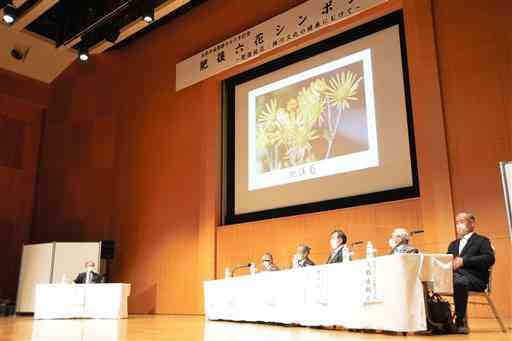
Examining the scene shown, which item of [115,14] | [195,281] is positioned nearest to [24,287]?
[195,281]

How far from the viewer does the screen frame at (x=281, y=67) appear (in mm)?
5801

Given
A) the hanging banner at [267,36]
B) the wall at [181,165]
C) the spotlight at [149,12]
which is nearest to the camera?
the wall at [181,165]

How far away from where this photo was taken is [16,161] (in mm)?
10102

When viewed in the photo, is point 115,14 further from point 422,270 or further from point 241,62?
point 422,270

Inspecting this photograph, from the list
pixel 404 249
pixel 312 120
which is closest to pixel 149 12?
pixel 312 120

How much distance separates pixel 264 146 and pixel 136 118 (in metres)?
3.08

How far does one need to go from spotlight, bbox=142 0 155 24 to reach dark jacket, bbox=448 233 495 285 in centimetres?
554

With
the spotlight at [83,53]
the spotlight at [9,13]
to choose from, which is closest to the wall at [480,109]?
the spotlight at [83,53]

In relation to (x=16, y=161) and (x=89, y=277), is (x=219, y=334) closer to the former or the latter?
(x=89, y=277)

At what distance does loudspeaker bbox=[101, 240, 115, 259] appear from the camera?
8.39 meters

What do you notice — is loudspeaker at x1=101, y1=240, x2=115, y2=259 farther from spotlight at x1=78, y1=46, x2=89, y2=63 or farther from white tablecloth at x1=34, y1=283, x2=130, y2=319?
spotlight at x1=78, y1=46, x2=89, y2=63

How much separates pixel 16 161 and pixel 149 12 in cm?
481

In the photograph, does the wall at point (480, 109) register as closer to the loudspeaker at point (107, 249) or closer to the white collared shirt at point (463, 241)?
the white collared shirt at point (463, 241)

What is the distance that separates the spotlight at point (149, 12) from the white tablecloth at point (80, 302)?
3840 mm
